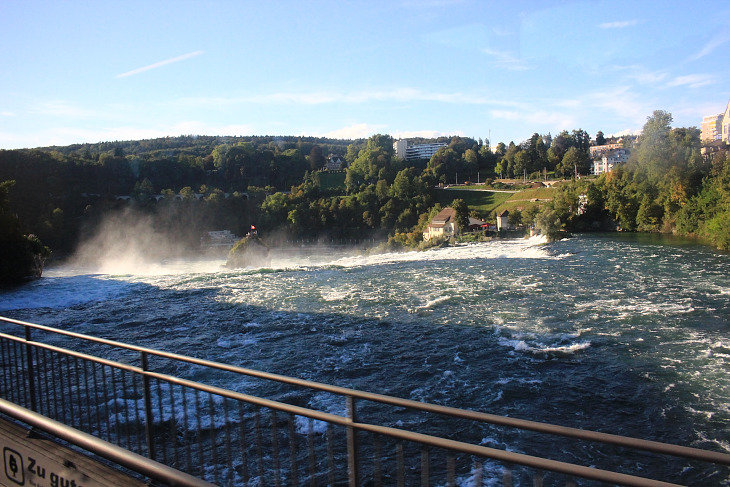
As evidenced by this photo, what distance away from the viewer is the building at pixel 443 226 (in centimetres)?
5969

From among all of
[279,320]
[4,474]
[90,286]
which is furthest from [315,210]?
[4,474]

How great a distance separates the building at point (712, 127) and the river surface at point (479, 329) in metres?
135

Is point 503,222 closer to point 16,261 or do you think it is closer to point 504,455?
point 16,261

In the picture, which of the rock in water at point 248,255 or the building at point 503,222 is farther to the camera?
the building at point 503,222

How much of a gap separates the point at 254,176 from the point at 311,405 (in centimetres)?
10364

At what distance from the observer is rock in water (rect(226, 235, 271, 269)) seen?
4369 centimetres

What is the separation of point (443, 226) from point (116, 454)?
58.7 meters

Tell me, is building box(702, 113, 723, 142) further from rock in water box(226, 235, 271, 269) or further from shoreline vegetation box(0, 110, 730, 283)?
rock in water box(226, 235, 271, 269)

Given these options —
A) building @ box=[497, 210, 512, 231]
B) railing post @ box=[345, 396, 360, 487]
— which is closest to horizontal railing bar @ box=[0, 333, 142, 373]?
railing post @ box=[345, 396, 360, 487]

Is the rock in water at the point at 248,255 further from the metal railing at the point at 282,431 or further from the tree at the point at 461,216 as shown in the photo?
the metal railing at the point at 282,431

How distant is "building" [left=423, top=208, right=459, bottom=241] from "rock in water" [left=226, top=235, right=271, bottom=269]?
2105 cm

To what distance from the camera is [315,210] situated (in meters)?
84.8

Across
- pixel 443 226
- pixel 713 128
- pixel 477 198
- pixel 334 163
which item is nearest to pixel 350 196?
pixel 477 198

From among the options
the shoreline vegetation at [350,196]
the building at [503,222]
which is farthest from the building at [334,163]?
the building at [503,222]
